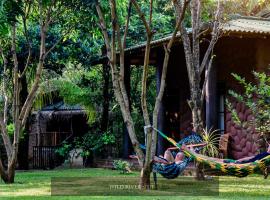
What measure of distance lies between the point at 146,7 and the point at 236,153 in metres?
6.74

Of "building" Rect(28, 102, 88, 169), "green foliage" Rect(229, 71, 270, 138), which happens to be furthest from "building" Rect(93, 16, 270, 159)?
"building" Rect(28, 102, 88, 169)

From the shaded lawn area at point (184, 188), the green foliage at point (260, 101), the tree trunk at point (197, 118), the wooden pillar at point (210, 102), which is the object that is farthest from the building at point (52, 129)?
Answer: the green foliage at point (260, 101)

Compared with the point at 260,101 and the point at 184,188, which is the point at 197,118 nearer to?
the point at 260,101

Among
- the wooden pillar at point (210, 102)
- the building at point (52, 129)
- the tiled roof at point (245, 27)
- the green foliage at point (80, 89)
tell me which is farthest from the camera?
the green foliage at point (80, 89)

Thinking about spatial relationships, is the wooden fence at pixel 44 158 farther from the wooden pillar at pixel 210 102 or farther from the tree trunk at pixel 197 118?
the tree trunk at pixel 197 118

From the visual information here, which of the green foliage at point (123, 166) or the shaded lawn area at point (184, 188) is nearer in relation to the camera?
the shaded lawn area at point (184, 188)

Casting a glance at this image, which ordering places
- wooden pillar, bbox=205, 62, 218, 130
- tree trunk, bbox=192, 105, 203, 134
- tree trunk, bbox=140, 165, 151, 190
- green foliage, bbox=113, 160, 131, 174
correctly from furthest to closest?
green foliage, bbox=113, 160, 131, 174 < wooden pillar, bbox=205, 62, 218, 130 < tree trunk, bbox=192, 105, 203, 134 < tree trunk, bbox=140, 165, 151, 190

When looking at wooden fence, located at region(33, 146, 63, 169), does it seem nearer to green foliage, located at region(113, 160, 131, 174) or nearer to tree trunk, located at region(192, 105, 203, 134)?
green foliage, located at region(113, 160, 131, 174)

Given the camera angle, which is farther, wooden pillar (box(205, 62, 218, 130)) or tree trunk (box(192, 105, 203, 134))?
wooden pillar (box(205, 62, 218, 130))

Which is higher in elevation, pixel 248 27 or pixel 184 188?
pixel 248 27

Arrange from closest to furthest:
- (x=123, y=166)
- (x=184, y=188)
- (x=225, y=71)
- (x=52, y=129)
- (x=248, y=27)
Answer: (x=184, y=188), (x=248, y=27), (x=123, y=166), (x=225, y=71), (x=52, y=129)

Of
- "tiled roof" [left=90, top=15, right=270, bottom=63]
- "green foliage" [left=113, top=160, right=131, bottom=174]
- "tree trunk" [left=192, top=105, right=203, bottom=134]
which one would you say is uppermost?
"tiled roof" [left=90, top=15, right=270, bottom=63]

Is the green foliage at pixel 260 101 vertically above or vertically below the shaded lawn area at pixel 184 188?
above

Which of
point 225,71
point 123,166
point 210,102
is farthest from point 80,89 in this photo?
point 210,102
